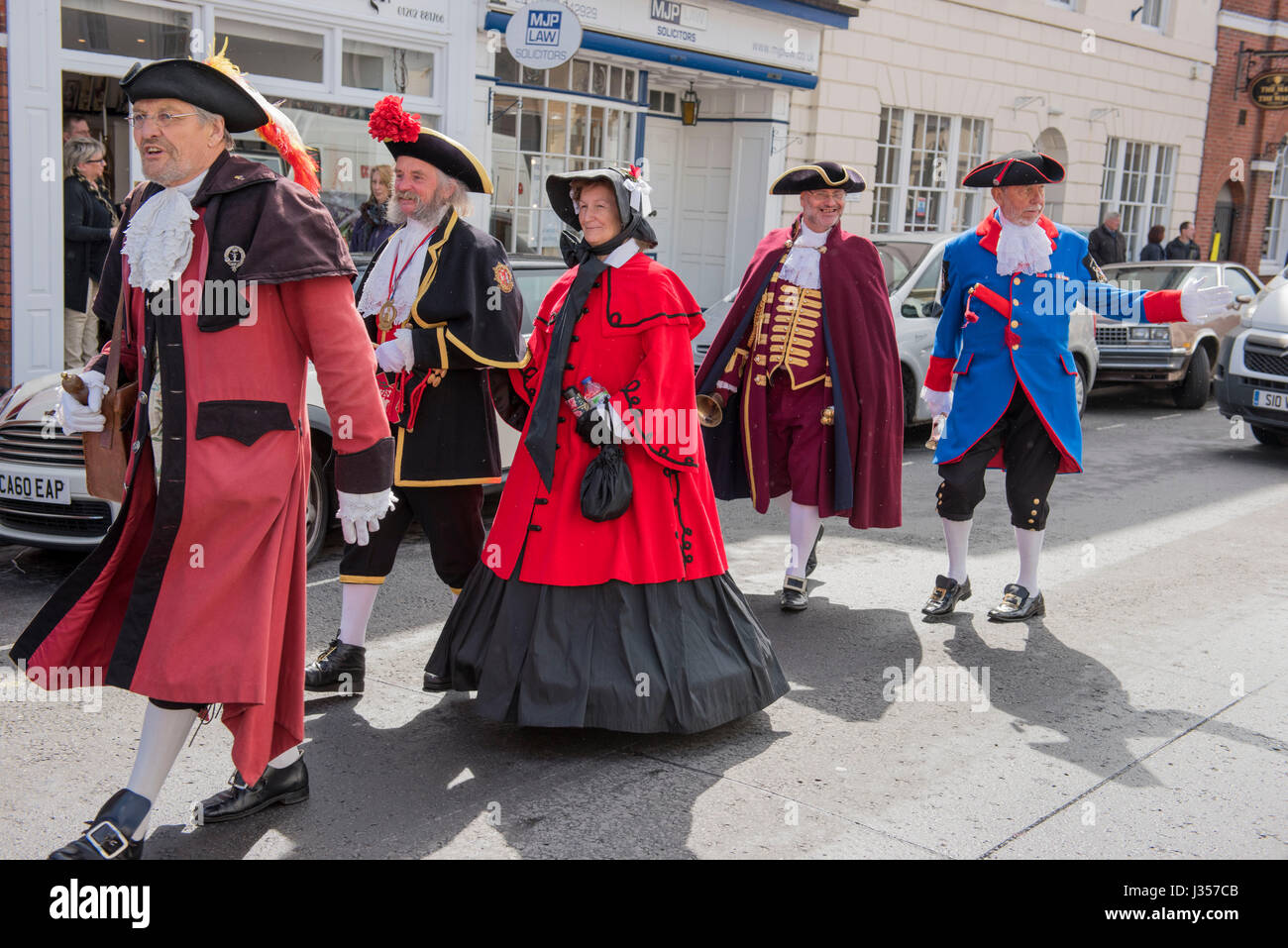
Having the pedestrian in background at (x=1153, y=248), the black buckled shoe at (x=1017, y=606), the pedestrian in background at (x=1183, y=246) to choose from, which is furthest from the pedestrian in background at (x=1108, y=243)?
the black buckled shoe at (x=1017, y=606)

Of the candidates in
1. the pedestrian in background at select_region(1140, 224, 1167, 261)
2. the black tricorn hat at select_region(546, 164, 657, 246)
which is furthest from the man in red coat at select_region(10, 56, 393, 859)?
the pedestrian in background at select_region(1140, 224, 1167, 261)

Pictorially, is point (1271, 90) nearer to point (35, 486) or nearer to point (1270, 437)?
point (1270, 437)

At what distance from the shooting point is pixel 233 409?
3338 millimetres

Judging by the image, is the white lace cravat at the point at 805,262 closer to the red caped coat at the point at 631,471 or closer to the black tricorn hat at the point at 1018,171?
the black tricorn hat at the point at 1018,171

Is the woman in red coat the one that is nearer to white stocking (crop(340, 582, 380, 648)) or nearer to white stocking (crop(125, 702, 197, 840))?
white stocking (crop(340, 582, 380, 648))

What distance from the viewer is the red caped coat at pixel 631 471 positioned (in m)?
4.34

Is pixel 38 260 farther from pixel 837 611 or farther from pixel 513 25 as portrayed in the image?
pixel 837 611

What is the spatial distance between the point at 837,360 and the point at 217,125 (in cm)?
337

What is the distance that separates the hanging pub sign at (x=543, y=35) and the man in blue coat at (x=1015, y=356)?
590 centimetres

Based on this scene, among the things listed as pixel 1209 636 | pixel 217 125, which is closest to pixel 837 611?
pixel 1209 636

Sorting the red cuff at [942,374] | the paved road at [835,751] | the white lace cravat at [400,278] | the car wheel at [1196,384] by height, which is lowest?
the paved road at [835,751]

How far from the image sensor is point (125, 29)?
33.0 feet

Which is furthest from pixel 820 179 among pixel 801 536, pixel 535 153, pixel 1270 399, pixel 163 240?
pixel 535 153

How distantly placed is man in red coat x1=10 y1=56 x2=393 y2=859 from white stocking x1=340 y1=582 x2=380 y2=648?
128 centimetres
